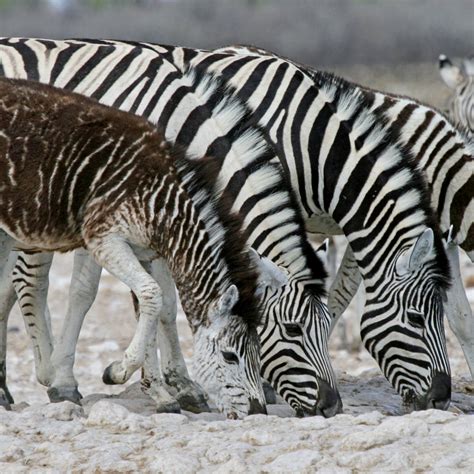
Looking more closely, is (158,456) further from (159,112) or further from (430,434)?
(159,112)

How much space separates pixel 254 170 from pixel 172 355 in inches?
64.8

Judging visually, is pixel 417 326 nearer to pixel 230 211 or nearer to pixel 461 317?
pixel 461 317

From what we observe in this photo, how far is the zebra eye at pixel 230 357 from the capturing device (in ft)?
24.7

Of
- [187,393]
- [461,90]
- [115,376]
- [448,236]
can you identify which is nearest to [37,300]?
[187,393]

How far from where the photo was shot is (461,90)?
1795cm

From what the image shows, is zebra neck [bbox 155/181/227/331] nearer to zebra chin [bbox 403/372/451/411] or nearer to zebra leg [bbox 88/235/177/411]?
zebra leg [bbox 88/235/177/411]

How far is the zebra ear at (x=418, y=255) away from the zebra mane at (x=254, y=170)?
1.89ft

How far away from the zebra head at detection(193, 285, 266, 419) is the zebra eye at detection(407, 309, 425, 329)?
1195 millimetres

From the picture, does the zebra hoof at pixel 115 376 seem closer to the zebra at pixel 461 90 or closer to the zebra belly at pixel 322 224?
the zebra belly at pixel 322 224

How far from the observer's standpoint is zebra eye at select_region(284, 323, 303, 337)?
7969 millimetres

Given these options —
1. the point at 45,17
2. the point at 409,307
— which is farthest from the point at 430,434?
the point at 45,17

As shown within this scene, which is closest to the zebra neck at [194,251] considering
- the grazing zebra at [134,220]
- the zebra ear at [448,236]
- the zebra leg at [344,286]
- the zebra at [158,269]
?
the grazing zebra at [134,220]

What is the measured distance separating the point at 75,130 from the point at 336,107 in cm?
237

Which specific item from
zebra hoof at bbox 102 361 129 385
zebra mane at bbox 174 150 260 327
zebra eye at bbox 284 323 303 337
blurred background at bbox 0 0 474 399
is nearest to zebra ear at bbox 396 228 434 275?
zebra eye at bbox 284 323 303 337
